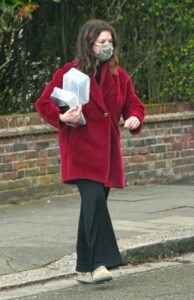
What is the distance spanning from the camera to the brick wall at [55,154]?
10.5m

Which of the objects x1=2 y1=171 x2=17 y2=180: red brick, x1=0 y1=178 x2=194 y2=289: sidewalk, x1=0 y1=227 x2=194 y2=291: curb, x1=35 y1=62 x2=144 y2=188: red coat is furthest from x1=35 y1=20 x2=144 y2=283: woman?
x1=2 y1=171 x2=17 y2=180: red brick

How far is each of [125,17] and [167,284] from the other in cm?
640

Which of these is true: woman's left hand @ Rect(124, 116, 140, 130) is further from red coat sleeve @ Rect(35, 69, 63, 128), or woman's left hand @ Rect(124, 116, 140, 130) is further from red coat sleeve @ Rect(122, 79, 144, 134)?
red coat sleeve @ Rect(35, 69, 63, 128)

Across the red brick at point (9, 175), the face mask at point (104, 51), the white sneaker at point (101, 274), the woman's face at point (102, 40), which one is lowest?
the white sneaker at point (101, 274)

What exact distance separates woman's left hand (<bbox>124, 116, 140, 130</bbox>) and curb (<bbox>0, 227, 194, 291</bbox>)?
4.13ft

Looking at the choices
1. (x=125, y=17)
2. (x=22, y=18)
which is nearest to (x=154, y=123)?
(x=125, y=17)

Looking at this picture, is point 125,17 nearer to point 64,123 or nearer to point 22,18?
point 22,18

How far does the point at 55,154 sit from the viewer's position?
11.0 metres

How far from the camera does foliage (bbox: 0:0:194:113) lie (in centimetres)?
1173

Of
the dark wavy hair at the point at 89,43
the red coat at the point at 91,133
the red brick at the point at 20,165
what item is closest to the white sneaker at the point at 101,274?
the red coat at the point at 91,133

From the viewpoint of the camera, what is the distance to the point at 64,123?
6566mm

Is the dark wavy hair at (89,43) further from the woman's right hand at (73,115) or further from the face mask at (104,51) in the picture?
the woman's right hand at (73,115)

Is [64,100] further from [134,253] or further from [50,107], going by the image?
[134,253]

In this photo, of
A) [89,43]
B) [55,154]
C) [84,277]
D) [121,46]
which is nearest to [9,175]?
[55,154]
